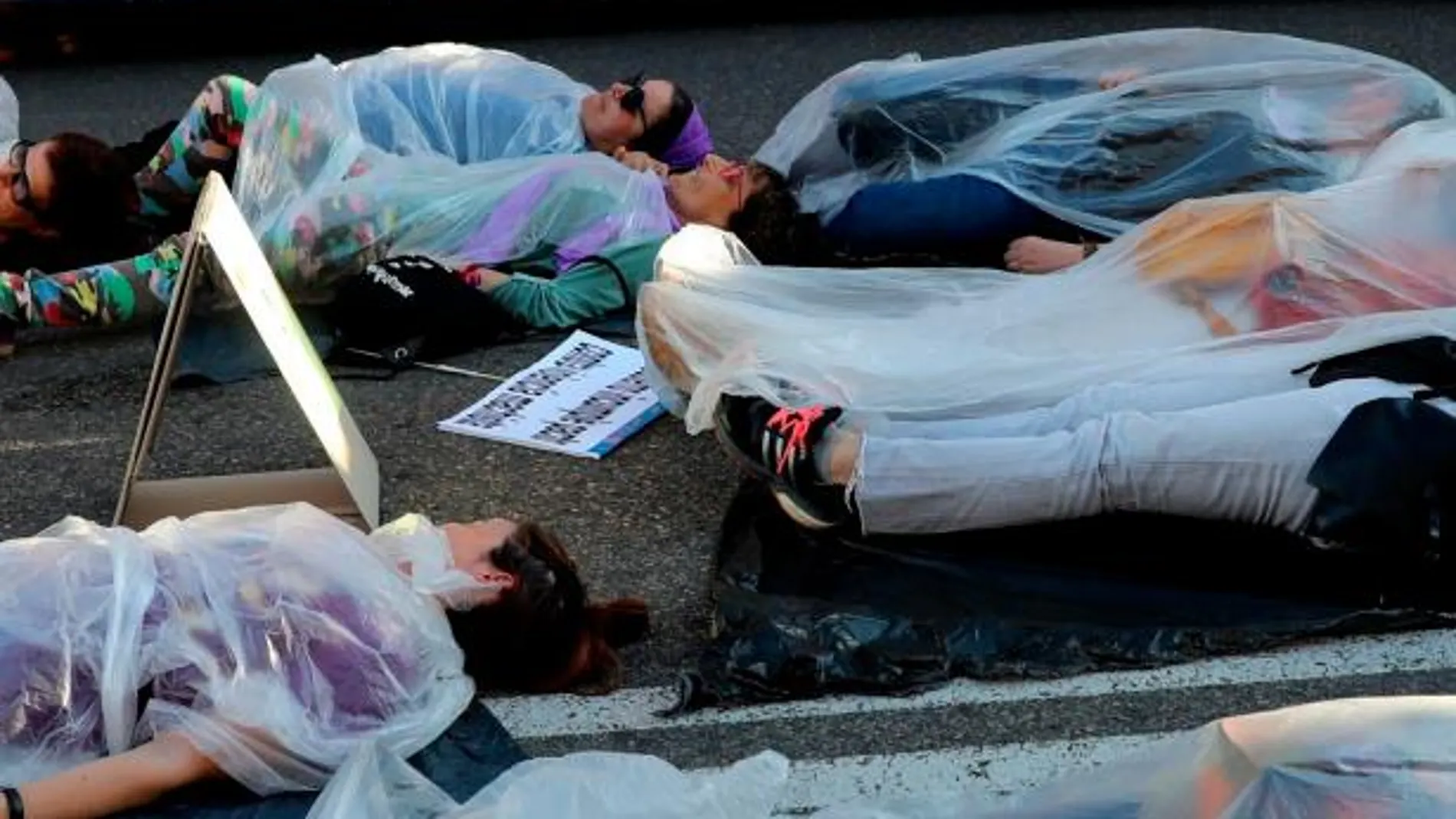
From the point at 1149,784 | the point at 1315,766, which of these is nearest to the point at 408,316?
the point at 1149,784

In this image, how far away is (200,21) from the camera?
24.6ft

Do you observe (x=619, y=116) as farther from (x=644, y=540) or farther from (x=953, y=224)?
(x=644, y=540)

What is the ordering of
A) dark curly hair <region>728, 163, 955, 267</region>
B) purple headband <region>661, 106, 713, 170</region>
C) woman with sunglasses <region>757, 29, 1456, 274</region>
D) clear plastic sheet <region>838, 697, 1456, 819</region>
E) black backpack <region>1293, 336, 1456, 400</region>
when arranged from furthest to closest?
1. purple headband <region>661, 106, 713, 170</region>
2. dark curly hair <region>728, 163, 955, 267</region>
3. woman with sunglasses <region>757, 29, 1456, 274</region>
4. black backpack <region>1293, 336, 1456, 400</region>
5. clear plastic sheet <region>838, 697, 1456, 819</region>

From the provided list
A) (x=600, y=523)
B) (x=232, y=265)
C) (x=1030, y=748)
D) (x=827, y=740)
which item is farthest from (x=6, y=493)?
(x=1030, y=748)

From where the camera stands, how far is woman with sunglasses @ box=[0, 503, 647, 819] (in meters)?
2.79

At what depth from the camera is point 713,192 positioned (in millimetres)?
4895

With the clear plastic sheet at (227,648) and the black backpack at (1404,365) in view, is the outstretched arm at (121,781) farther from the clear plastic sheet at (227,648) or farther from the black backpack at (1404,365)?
the black backpack at (1404,365)

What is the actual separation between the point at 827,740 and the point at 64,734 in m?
1.11

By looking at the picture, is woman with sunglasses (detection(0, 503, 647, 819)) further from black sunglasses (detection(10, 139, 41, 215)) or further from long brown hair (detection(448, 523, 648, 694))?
black sunglasses (detection(10, 139, 41, 215))

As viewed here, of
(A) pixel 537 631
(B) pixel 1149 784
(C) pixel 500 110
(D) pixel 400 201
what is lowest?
(A) pixel 537 631

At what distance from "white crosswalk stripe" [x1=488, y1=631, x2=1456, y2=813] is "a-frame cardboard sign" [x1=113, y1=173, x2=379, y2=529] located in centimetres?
71

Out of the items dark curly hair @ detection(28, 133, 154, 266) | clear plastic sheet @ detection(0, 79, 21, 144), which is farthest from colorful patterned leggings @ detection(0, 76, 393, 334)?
clear plastic sheet @ detection(0, 79, 21, 144)

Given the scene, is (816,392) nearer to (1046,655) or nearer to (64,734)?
(1046,655)

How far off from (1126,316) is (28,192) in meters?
2.62
